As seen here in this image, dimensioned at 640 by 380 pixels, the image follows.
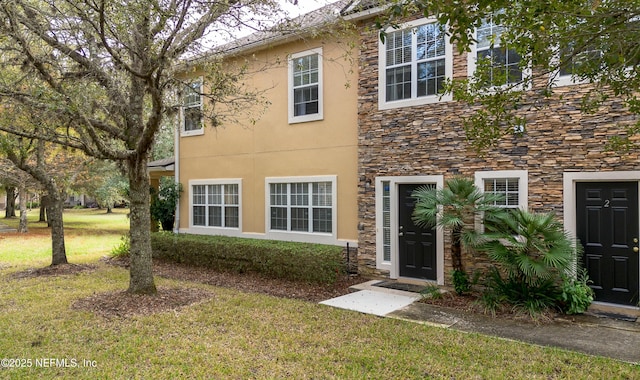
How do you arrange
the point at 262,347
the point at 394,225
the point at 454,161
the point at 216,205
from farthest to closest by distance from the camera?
the point at 216,205 → the point at 394,225 → the point at 454,161 → the point at 262,347

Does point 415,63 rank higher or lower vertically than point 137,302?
higher

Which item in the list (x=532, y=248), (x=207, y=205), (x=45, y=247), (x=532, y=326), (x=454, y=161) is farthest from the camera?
(x=45, y=247)

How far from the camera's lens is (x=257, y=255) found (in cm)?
1077

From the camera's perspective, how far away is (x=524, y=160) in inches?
321

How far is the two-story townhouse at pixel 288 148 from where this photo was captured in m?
10.8

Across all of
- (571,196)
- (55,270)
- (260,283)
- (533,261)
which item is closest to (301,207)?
(260,283)

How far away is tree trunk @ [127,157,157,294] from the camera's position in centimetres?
828

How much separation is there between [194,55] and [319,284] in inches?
224

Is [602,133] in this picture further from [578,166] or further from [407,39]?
[407,39]

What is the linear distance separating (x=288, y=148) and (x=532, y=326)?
7.48 meters

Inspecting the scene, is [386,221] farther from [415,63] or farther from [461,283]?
[415,63]

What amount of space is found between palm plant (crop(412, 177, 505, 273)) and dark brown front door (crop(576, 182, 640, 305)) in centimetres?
143

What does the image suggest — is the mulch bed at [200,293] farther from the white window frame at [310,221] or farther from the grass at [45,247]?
the grass at [45,247]

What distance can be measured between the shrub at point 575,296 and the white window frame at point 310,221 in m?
5.26
